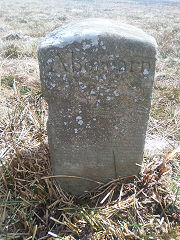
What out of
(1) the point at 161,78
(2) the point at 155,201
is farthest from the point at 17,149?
(1) the point at 161,78

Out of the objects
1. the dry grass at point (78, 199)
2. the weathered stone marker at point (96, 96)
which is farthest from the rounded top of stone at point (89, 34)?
the dry grass at point (78, 199)

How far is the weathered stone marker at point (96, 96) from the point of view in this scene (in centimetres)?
158

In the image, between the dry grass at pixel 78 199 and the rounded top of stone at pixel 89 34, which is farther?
the dry grass at pixel 78 199

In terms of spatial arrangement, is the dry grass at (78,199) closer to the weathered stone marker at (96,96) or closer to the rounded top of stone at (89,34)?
the weathered stone marker at (96,96)

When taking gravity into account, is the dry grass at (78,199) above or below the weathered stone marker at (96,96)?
below

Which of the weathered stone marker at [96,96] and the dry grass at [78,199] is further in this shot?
the dry grass at [78,199]

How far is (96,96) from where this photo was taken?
5.75ft

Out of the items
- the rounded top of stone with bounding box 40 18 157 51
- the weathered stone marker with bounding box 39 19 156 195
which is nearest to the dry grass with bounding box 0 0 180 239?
the weathered stone marker with bounding box 39 19 156 195

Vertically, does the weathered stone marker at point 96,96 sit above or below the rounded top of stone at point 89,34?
below

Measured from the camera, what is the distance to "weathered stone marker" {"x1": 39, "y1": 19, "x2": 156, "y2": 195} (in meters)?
1.58

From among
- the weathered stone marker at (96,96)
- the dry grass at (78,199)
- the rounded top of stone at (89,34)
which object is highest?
the rounded top of stone at (89,34)

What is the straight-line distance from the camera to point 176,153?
96.9 inches

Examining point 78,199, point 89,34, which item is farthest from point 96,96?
point 78,199

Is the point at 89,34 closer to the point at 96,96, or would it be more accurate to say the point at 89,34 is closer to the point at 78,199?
the point at 96,96
